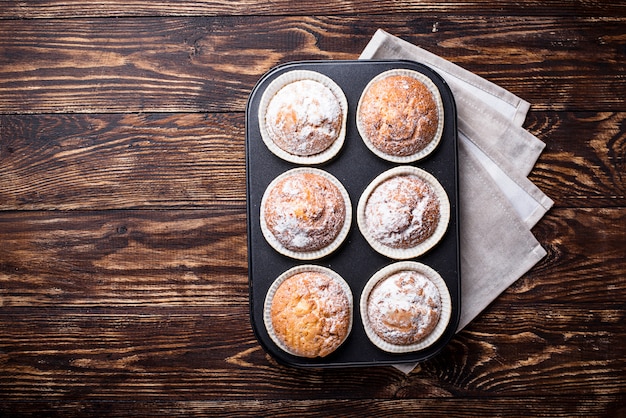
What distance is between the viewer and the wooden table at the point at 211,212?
2754mm

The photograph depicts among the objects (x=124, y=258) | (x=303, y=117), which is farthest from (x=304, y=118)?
(x=124, y=258)

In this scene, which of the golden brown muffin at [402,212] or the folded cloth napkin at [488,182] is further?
the folded cloth napkin at [488,182]

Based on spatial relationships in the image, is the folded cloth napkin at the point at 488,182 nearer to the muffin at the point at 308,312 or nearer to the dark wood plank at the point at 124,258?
the muffin at the point at 308,312

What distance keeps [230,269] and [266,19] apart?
4.21 ft

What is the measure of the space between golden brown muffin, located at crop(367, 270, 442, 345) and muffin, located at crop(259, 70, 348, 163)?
26.6 inches

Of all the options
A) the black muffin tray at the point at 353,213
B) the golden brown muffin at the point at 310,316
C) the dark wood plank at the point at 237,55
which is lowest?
the golden brown muffin at the point at 310,316

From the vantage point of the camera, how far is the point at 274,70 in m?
2.53

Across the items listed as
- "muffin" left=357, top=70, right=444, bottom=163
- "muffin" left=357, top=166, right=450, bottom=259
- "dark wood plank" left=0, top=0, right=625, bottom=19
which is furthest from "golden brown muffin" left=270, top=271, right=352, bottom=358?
"dark wood plank" left=0, top=0, right=625, bottom=19

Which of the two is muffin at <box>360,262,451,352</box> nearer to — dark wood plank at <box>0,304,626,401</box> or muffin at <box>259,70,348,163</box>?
dark wood plank at <box>0,304,626,401</box>

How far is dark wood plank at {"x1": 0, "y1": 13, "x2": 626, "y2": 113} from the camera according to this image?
2.76m

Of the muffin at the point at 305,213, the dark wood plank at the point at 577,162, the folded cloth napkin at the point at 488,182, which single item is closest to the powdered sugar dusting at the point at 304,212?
the muffin at the point at 305,213

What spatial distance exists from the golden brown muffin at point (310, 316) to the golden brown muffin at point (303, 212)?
0.58ft

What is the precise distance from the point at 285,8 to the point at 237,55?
0.35 metres

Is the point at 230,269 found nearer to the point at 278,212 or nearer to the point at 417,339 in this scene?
the point at 278,212
